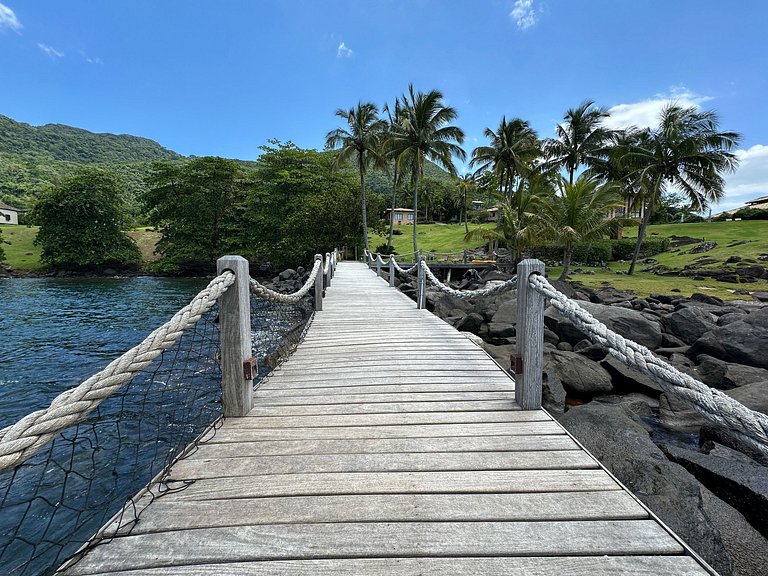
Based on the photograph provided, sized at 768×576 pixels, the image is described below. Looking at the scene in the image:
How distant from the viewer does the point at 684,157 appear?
22625 mm

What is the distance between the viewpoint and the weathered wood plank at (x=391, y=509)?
5.38 ft

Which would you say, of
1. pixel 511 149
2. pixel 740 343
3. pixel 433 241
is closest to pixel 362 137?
pixel 511 149

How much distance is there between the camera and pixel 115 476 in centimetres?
415

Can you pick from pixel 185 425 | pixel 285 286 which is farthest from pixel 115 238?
pixel 185 425

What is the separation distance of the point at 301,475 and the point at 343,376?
5.40ft

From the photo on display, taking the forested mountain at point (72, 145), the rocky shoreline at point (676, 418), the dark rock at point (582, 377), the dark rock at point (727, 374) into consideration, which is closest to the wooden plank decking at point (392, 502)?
the rocky shoreline at point (676, 418)

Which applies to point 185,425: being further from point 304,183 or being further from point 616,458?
point 304,183

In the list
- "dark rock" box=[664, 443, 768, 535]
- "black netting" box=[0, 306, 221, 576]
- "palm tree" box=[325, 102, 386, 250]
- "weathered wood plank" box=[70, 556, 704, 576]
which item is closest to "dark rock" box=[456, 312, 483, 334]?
"black netting" box=[0, 306, 221, 576]

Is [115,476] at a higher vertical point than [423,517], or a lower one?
lower

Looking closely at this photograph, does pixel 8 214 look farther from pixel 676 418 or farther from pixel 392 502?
pixel 676 418

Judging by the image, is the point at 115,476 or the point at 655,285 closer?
the point at 115,476

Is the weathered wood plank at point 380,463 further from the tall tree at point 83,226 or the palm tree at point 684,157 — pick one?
the tall tree at point 83,226

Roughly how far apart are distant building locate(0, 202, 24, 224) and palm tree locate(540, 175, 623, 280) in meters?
70.3

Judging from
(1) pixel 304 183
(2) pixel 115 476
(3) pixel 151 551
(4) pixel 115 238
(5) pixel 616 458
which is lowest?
(2) pixel 115 476
